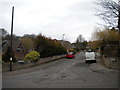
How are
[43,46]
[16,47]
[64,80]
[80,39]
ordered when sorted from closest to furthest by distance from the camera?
1. [64,80]
2. [43,46]
3. [16,47]
4. [80,39]

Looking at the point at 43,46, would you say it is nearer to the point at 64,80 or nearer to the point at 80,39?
the point at 64,80

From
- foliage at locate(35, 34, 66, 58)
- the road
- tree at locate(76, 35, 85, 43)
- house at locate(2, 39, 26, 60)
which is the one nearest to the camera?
the road

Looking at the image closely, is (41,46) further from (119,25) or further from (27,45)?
(27,45)

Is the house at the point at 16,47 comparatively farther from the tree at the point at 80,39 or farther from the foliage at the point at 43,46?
the tree at the point at 80,39

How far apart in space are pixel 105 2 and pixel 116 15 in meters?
1.74

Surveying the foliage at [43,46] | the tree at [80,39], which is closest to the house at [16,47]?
the foliage at [43,46]

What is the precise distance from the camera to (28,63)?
1143 inches

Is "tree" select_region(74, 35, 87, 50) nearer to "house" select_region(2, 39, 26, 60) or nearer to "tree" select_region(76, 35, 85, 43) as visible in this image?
"tree" select_region(76, 35, 85, 43)

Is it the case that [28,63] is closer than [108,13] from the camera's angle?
No

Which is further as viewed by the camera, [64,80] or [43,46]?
[43,46]

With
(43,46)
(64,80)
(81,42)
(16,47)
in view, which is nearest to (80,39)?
(81,42)

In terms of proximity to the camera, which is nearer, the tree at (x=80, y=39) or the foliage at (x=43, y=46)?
the foliage at (x=43, y=46)

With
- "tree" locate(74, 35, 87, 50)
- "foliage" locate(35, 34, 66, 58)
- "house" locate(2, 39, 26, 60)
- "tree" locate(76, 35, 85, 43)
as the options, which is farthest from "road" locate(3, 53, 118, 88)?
"tree" locate(76, 35, 85, 43)

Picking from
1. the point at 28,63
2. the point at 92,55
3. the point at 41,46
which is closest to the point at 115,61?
the point at 92,55
